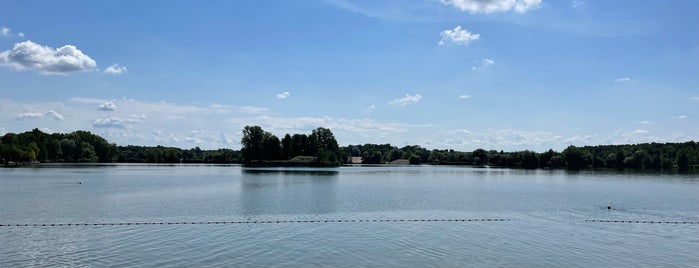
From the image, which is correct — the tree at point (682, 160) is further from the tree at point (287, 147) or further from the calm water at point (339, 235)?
the calm water at point (339, 235)

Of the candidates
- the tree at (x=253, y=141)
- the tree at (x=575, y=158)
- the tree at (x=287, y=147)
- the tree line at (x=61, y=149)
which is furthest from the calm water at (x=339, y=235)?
the tree at (x=575, y=158)

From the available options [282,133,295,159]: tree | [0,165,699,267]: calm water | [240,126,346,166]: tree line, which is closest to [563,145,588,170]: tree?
[240,126,346,166]: tree line

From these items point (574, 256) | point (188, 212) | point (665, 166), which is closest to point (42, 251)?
point (188, 212)

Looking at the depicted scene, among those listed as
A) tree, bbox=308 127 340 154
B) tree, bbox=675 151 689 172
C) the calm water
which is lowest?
the calm water

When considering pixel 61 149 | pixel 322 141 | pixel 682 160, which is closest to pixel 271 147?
pixel 322 141

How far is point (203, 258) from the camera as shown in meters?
18.6

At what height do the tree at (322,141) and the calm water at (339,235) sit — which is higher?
the tree at (322,141)

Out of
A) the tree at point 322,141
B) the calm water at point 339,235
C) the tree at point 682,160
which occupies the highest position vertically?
the tree at point 322,141

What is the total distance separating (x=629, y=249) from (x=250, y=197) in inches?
1142

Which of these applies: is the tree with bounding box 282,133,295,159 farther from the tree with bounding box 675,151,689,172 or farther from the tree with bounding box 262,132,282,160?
the tree with bounding box 675,151,689,172

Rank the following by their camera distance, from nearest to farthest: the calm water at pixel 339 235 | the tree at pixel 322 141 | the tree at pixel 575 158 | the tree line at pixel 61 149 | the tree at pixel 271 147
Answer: the calm water at pixel 339 235 → the tree line at pixel 61 149 → the tree at pixel 271 147 → the tree at pixel 575 158 → the tree at pixel 322 141

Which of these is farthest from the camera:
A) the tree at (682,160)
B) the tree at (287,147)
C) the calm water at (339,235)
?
the tree at (287,147)

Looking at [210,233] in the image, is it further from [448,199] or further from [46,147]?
[46,147]

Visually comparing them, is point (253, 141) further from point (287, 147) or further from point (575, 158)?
point (575, 158)
